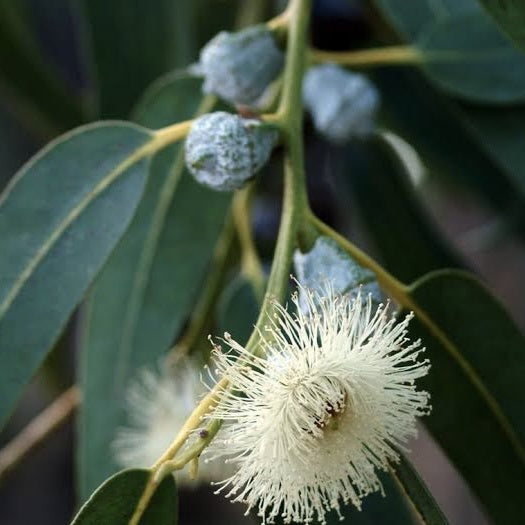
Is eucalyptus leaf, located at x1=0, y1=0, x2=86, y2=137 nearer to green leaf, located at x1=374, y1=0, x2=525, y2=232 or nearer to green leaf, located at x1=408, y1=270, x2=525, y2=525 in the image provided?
green leaf, located at x1=374, y1=0, x2=525, y2=232

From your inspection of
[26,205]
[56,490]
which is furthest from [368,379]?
[56,490]

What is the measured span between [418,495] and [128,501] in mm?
205

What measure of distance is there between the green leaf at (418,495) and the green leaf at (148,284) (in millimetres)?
483

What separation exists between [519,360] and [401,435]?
20 cm

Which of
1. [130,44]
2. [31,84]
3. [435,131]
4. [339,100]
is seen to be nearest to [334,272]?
[339,100]

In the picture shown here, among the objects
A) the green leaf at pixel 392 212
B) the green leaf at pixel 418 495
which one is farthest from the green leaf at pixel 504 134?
the green leaf at pixel 418 495

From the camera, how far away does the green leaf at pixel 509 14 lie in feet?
2.54

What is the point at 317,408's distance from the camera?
0.75 m

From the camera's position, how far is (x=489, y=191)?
1421 millimetres

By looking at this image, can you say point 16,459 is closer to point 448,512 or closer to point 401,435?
point 401,435

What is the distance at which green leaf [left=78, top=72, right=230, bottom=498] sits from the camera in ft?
3.84

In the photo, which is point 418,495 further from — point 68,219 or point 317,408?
point 68,219

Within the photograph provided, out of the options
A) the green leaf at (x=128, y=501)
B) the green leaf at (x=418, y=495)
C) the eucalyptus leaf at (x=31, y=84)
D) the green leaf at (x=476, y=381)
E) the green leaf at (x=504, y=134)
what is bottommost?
the green leaf at (x=418, y=495)

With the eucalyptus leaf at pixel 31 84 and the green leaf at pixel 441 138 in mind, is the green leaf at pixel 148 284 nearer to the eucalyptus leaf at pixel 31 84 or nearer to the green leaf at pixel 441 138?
the green leaf at pixel 441 138
